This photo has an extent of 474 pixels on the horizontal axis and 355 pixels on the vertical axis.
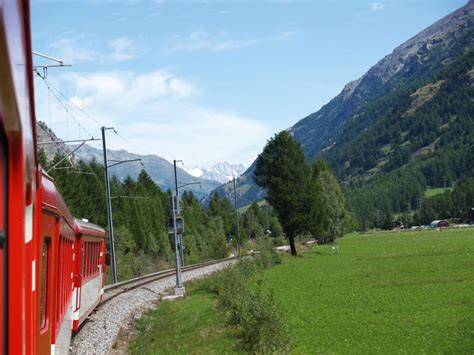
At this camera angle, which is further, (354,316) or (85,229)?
(354,316)

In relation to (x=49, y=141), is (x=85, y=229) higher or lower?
lower

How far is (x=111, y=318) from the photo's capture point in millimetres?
20031

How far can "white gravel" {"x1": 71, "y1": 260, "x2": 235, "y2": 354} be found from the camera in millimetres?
15791

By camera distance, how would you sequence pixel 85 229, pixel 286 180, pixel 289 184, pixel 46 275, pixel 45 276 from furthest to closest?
pixel 286 180
pixel 289 184
pixel 85 229
pixel 46 275
pixel 45 276

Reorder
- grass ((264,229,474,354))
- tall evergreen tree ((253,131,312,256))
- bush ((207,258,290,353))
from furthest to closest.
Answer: tall evergreen tree ((253,131,312,256)) → grass ((264,229,474,354)) → bush ((207,258,290,353))

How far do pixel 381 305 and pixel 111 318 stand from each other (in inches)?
467

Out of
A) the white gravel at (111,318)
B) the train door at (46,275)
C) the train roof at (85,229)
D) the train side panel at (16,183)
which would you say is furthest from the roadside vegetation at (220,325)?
the train side panel at (16,183)

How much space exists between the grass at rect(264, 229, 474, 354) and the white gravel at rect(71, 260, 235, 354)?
520 cm

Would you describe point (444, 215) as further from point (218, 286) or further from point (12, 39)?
point (12, 39)

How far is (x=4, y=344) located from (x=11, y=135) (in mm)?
793

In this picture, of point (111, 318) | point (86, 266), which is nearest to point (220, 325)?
point (111, 318)

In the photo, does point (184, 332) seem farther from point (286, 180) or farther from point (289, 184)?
point (286, 180)

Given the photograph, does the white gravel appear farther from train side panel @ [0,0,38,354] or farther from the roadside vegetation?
train side panel @ [0,0,38,354]

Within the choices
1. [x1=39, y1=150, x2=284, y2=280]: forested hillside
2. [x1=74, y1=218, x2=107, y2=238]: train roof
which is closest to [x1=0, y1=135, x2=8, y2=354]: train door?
[x1=74, y1=218, x2=107, y2=238]: train roof
